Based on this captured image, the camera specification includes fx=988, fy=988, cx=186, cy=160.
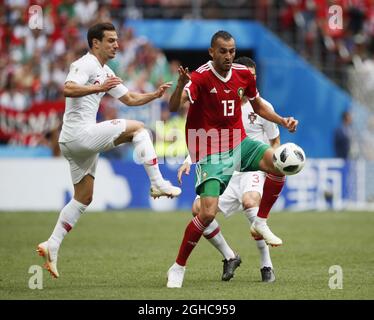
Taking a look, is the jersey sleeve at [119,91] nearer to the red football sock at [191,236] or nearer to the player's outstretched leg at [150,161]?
the player's outstretched leg at [150,161]

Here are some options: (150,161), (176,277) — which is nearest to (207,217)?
(176,277)

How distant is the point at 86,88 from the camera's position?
400 inches

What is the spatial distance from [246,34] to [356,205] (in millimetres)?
6480

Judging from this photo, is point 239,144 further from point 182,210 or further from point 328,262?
point 182,210

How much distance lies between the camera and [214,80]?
10523mm

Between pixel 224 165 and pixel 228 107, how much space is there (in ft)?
2.04

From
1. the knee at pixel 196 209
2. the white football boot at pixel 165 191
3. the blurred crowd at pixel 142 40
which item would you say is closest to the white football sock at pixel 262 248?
the knee at pixel 196 209

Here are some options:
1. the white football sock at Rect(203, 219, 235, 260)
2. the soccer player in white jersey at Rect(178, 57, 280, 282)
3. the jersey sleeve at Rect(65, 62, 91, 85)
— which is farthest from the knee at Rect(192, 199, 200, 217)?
the jersey sleeve at Rect(65, 62, 91, 85)

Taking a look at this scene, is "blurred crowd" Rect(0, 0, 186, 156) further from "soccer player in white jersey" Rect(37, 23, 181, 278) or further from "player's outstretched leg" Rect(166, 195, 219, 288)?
"player's outstretched leg" Rect(166, 195, 219, 288)

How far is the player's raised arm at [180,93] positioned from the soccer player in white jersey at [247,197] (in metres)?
0.98

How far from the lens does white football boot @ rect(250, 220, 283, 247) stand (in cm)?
1055

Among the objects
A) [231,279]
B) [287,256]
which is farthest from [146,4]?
[231,279]

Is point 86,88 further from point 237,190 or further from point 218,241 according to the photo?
point 237,190

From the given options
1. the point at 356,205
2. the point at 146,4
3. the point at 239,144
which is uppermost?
the point at 146,4
